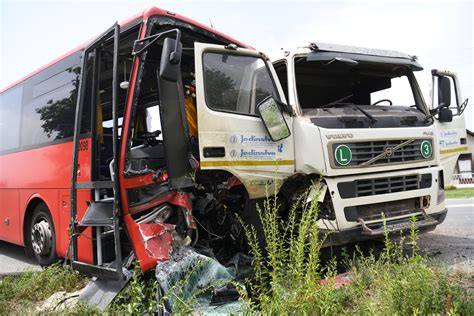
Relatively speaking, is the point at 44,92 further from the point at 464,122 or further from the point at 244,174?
the point at 464,122

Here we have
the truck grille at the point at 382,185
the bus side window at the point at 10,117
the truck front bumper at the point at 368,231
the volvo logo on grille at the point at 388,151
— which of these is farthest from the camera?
the bus side window at the point at 10,117

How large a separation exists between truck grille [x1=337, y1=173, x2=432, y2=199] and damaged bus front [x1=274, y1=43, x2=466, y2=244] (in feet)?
0.04

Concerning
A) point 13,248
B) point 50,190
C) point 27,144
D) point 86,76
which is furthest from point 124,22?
point 13,248

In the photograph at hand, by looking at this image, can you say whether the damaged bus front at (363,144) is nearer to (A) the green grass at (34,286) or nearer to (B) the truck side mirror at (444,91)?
(B) the truck side mirror at (444,91)

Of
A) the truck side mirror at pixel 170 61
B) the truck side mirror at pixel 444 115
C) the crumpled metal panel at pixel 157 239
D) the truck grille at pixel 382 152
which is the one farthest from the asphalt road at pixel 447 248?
the truck side mirror at pixel 170 61

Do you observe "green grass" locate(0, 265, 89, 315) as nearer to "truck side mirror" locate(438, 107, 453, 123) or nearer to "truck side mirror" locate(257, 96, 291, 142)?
"truck side mirror" locate(257, 96, 291, 142)

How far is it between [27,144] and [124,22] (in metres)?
3.10

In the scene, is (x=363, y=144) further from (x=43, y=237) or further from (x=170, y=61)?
(x=43, y=237)

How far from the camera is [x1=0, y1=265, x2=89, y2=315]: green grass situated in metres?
4.19

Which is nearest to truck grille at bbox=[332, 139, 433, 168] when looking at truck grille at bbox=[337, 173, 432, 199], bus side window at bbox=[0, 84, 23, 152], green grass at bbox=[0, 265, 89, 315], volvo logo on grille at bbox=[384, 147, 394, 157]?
volvo logo on grille at bbox=[384, 147, 394, 157]

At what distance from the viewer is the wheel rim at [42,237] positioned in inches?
233

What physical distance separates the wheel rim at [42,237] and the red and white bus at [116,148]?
0.01 m

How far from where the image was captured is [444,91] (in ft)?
A: 19.4

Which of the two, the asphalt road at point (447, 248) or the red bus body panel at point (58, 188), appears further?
the asphalt road at point (447, 248)
